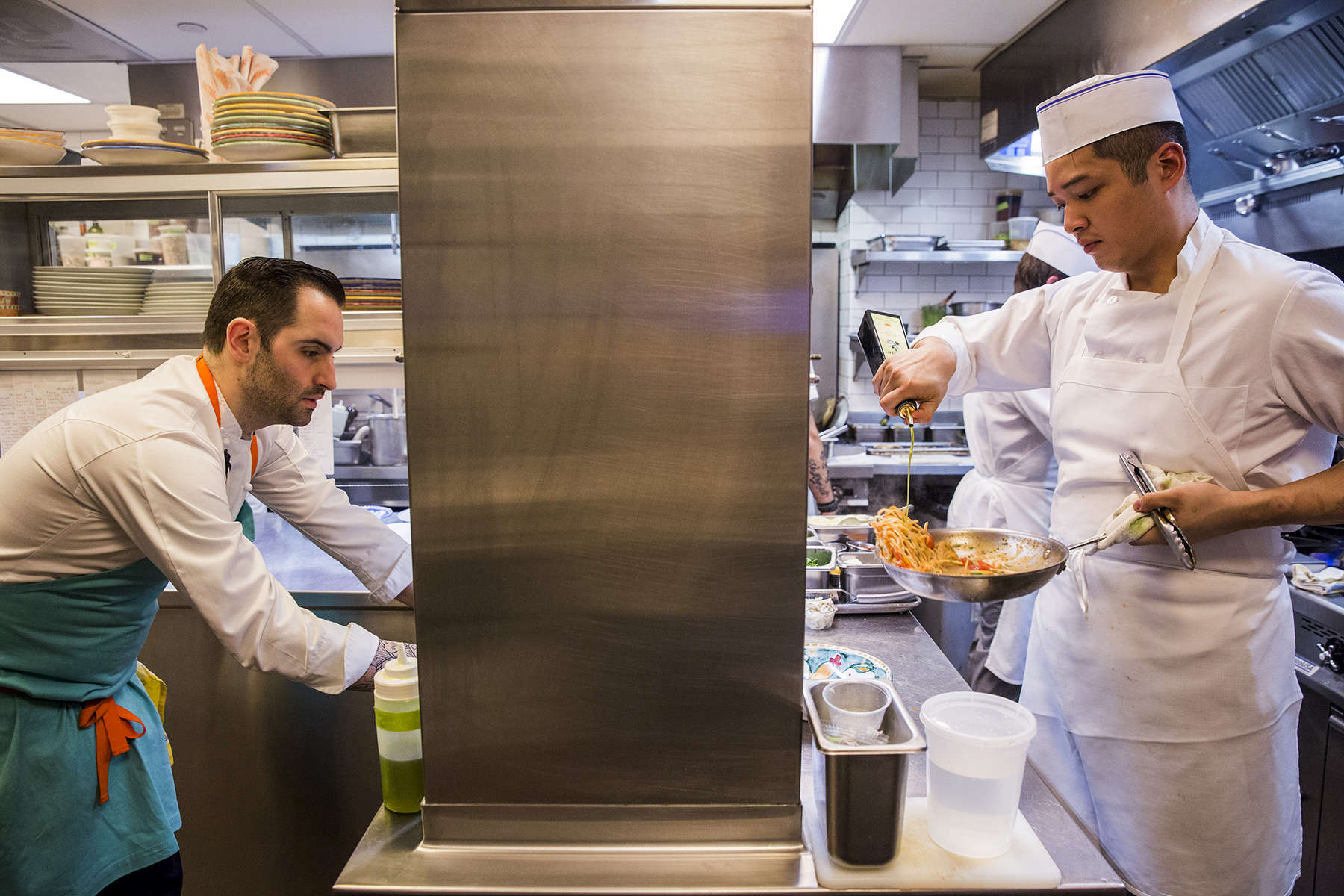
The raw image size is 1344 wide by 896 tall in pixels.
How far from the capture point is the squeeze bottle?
3.85ft

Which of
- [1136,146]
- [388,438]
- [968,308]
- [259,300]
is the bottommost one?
[388,438]

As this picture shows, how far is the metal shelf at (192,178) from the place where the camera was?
8.02 ft

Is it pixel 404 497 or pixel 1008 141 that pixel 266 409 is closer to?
pixel 404 497

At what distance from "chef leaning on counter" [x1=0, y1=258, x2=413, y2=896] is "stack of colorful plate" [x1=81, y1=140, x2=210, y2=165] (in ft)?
3.47

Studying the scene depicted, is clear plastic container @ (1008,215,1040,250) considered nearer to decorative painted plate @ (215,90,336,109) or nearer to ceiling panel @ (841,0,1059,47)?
ceiling panel @ (841,0,1059,47)

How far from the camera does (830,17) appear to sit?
4.03 meters

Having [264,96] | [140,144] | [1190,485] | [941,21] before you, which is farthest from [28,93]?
[1190,485]

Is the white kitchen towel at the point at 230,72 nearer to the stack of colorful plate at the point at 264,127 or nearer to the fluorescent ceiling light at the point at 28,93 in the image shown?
the stack of colorful plate at the point at 264,127

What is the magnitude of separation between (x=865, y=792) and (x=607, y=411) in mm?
592

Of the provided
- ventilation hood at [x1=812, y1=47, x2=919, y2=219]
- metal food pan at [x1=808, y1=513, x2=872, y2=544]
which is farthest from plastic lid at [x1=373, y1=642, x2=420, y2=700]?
ventilation hood at [x1=812, y1=47, x2=919, y2=219]

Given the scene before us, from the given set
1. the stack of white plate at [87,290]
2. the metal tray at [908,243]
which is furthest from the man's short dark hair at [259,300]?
the metal tray at [908,243]

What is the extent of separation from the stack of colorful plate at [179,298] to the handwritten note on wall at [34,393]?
356 millimetres

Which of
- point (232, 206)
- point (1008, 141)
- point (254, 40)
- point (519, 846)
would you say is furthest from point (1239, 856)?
point (254, 40)

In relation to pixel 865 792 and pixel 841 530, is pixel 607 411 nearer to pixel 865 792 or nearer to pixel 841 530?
pixel 865 792
